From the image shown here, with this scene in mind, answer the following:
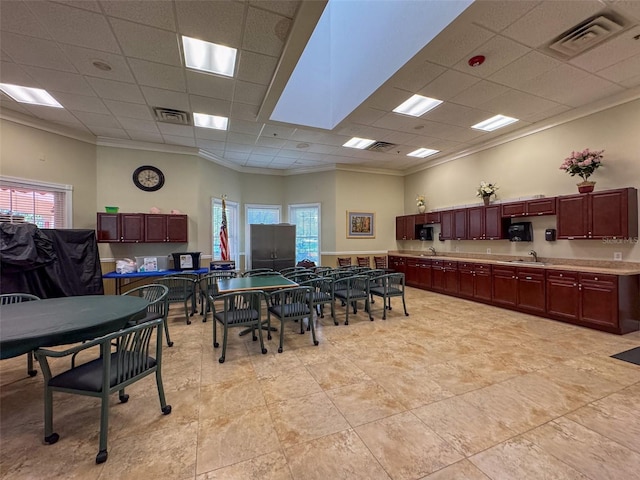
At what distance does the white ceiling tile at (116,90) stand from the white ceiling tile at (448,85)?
4.24 meters

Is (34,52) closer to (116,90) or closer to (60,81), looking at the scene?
(60,81)

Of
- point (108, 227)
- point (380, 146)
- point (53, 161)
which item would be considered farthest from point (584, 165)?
point (53, 161)

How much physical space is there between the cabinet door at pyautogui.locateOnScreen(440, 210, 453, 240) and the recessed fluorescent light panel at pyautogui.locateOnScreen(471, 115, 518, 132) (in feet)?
6.70

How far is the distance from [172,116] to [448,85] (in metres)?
4.54

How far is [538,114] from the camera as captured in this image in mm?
4793

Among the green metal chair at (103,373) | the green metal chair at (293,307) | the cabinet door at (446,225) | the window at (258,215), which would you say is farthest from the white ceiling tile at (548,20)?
the window at (258,215)

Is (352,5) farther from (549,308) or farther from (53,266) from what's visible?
(53,266)

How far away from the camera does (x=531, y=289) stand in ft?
15.8

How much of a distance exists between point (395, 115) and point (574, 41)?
2334 millimetres

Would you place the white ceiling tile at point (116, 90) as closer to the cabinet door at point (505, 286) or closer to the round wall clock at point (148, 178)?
the round wall clock at point (148, 178)

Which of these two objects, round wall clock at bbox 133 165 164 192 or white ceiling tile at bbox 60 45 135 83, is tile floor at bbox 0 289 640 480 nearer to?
white ceiling tile at bbox 60 45 135 83

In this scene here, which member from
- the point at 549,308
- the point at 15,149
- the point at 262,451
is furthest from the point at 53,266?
the point at 549,308

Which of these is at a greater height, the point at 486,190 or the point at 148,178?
the point at 148,178

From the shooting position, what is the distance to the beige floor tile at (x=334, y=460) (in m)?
1.62
